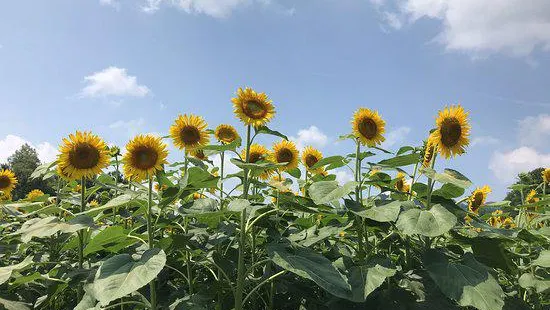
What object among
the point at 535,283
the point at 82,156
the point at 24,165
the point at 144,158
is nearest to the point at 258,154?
the point at 144,158

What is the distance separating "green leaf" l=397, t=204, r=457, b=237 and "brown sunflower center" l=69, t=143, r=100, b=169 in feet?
6.76

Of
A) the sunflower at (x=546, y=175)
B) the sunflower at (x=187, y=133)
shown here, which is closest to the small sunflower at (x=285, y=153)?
the sunflower at (x=187, y=133)

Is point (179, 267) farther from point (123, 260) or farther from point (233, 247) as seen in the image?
point (123, 260)

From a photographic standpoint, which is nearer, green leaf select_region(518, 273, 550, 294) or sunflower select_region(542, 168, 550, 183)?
green leaf select_region(518, 273, 550, 294)

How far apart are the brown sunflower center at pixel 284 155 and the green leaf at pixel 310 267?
6.54ft

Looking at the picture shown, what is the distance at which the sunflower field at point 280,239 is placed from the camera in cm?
239

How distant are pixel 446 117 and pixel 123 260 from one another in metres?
2.10

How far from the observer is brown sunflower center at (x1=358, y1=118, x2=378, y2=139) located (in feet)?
11.5

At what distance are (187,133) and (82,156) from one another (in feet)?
2.45

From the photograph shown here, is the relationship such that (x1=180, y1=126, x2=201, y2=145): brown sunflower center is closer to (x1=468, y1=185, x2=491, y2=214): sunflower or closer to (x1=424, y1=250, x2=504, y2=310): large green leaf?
(x1=424, y1=250, x2=504, y2=310): large green leaf

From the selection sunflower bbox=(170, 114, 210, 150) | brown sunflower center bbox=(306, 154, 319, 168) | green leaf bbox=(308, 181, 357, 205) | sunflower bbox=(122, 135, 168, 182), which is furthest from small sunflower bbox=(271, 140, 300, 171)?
green leaf bbox=(308, 181, 357, 205)

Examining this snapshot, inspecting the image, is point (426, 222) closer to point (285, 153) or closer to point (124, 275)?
point (124, 275)

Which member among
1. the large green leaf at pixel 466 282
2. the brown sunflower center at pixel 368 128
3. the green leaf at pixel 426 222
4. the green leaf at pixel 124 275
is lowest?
the green leaf at pixel 124 275

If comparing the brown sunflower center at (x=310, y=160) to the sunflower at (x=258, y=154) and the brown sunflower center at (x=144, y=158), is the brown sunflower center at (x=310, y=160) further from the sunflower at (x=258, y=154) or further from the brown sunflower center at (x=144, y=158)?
the brown sunflower center at (x=144, y=158)
